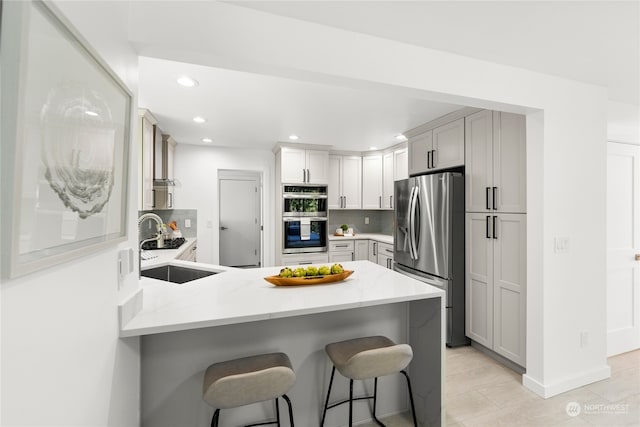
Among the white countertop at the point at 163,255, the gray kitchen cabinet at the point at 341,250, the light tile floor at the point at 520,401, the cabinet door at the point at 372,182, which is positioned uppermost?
the cabinet door at the point at 372,182

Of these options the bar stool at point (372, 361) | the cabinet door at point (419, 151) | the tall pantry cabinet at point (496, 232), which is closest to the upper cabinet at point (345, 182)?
the cabinet door at point (419, 151)

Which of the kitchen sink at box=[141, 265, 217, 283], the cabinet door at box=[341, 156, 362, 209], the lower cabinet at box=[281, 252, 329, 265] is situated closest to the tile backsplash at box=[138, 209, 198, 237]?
the lower cabinet at box=[281, 252, 329, 265]

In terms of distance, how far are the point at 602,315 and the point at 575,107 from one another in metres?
1.64

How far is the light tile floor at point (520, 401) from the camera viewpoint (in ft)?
6.12

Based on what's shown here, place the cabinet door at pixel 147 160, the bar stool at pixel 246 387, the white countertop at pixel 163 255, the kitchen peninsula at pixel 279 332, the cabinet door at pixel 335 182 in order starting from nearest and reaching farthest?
the bar stool at pixel 246 387
the kitchen peninsula at pixel 279 332
the white countertop at pixel 163 255
the cabinet door at pixel 147 160
the cabinet door at pixel 335 182

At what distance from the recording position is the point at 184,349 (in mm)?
1481

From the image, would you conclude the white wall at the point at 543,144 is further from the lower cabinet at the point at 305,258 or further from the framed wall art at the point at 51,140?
the lower cabinet at the point at 305,258

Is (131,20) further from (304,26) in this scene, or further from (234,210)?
(234,210)

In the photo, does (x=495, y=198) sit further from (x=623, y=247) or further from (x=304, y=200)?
(x=304, y=200)

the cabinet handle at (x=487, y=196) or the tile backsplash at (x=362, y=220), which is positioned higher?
the cabinet handle at (x=487, y=196)

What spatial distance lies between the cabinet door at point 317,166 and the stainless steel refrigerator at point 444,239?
1.76 metres

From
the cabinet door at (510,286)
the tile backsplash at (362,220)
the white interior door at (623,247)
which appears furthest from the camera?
the tile backsplash at (362,220)

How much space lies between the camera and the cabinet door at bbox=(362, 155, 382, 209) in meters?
4.90

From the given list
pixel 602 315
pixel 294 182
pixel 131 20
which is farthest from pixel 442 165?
pixel 131 20
